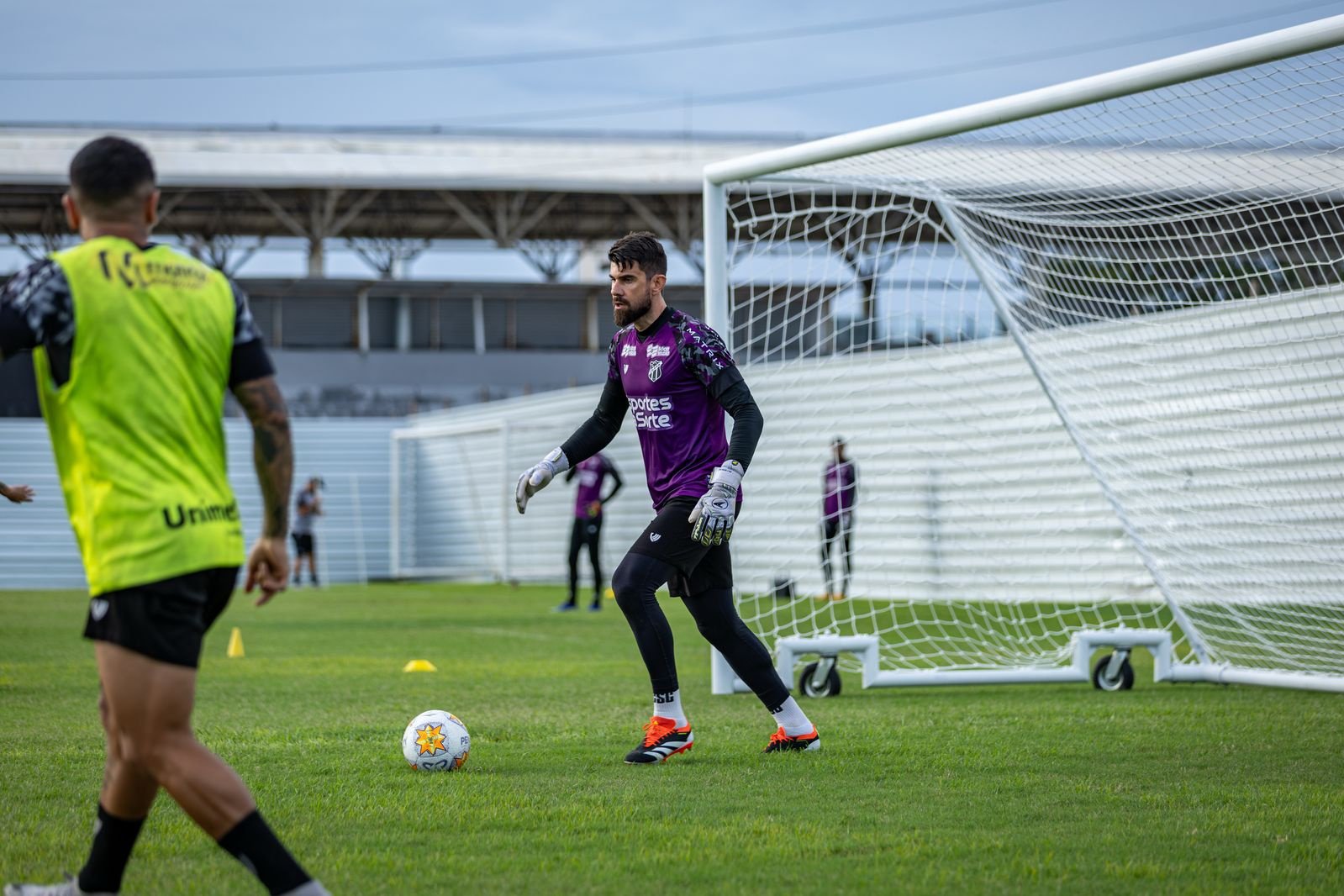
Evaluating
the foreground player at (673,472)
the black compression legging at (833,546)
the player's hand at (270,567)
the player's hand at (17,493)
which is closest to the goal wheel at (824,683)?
the black compression legging at (833,546)

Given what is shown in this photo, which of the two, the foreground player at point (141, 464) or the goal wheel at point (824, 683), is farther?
the goal wheel at point (824, 683)

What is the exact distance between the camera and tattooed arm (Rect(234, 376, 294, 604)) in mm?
3480

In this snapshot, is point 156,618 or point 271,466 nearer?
point 156,618

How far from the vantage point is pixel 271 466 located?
3.49 meters

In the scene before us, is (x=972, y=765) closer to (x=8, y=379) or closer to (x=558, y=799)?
(x=558, y=799)

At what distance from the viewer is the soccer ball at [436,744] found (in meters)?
5.78

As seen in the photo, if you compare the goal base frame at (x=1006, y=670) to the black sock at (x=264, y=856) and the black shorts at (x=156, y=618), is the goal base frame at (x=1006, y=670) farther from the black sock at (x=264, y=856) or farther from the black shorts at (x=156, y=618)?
the black shorts at (x=156, y=618)

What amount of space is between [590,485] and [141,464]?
14.5m

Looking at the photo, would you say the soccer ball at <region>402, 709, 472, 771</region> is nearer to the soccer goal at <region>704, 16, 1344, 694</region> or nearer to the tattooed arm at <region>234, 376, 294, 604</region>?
the tattooed arm at <region>234, 376, 294, 604</region>

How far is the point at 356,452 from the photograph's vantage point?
30.8m

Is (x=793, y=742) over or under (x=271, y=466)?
under

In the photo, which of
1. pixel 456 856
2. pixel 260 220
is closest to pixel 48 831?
pixel 456 856

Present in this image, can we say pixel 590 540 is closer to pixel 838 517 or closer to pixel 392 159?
pixel 838 517

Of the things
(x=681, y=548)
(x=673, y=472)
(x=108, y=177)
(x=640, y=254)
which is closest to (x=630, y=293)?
(x=640, y=254)
